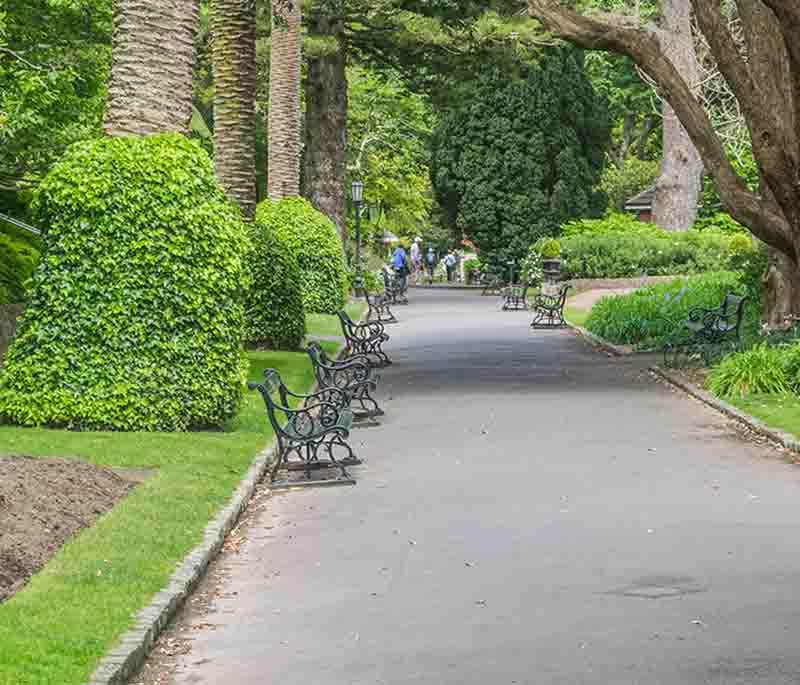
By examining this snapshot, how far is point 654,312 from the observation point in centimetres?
3238

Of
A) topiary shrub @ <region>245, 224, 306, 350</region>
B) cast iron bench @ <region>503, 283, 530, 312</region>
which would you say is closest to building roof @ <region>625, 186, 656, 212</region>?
cast iron bench @ <region>503, 283, 530, 312</region>

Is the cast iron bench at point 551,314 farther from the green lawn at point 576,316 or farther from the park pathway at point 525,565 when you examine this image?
the park pathway at point 525,565

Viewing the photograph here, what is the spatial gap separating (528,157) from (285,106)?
1217 inches

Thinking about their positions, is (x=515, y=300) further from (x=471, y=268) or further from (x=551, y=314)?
(x=471, y=268)

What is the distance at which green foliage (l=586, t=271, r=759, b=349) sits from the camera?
31328 millimetres

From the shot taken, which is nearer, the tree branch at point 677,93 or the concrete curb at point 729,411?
the concrete curb at point 729,411

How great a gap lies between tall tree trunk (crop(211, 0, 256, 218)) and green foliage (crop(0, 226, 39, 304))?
4.84m

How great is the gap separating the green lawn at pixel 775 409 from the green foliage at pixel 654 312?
888 centimetres

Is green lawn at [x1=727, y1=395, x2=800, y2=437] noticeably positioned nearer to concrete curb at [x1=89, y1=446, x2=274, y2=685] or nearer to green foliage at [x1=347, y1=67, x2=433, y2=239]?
concrete curb at [x1=89, y1=446, x2=274, y2=685]

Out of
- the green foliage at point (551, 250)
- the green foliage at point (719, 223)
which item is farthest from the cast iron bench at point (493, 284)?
the green foliage at point (551, 250)

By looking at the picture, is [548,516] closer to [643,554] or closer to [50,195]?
[643,554]

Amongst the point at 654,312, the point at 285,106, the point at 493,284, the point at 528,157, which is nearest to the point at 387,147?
the point at 528,157

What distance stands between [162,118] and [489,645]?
35.3 feet

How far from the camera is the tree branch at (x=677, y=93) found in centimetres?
2372
